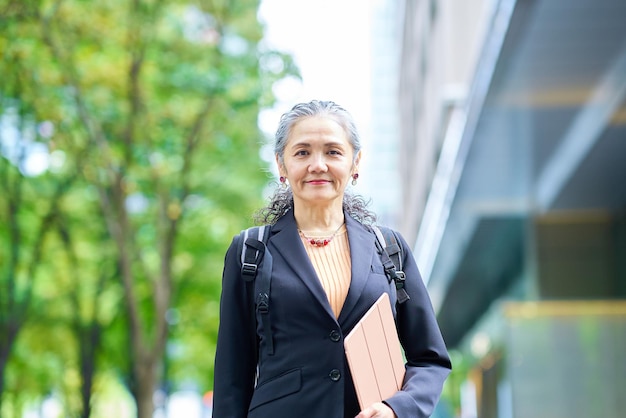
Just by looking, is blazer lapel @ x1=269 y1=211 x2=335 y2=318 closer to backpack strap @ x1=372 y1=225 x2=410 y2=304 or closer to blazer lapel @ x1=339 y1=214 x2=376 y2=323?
blazer lapel @ x1=339 y1=214 x2=376 y2=323

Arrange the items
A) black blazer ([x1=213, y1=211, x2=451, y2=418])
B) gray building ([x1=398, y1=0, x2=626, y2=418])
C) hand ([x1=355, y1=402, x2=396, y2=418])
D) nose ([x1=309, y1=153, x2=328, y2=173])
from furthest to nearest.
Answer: gray building ([x1=398, y1=0, x2=626, y2=418]) → nose ([x1=309, y1=153, x2=328, y2=173]) → black blazer ([x1=213, y1=211, x2=451, y2=418]) → hand ([x1=355, y1=402, x2=396, y2=418])

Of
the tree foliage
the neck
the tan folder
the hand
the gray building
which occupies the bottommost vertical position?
the hand

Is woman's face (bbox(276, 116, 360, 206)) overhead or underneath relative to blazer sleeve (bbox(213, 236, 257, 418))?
overhead

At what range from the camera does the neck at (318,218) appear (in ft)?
9.95

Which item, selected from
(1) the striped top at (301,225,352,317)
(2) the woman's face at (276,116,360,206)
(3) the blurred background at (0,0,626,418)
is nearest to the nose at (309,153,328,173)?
(2) the woman's face at (276,116,360,206)

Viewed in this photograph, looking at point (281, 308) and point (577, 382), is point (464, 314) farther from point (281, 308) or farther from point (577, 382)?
point (281, 308)

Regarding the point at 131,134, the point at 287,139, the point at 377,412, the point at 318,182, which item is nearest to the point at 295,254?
the point at 318,182

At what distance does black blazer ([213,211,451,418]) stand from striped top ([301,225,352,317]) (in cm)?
4

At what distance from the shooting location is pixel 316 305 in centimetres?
282

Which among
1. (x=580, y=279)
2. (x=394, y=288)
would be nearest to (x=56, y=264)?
(x=580, y=279)

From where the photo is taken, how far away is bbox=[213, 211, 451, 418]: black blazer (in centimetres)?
279

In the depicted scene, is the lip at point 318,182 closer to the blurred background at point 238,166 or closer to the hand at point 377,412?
the hand at point 377,412

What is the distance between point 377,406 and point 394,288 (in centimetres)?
37

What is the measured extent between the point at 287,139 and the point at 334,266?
37 cm
